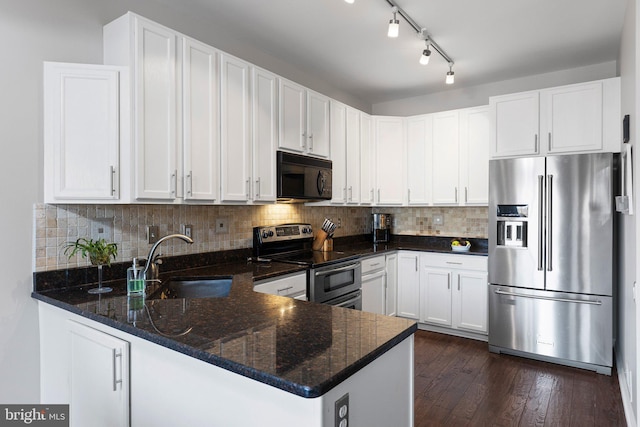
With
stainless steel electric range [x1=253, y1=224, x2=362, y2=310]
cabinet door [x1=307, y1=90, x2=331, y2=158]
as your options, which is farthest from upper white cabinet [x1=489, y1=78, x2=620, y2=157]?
stainless steel electric range [x1=253, y1=224, x2=362, y2=310]

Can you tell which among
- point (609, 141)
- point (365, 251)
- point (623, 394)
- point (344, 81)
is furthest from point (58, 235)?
point (609, 141)

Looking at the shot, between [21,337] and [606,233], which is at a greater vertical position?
[606,233]

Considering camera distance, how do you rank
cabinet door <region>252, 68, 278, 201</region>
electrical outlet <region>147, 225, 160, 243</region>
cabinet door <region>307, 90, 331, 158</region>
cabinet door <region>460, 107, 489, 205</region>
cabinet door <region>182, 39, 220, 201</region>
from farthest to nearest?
cabinet door <region>460, 107, 489, 205</region>
cabinet door <region>307, 90, 331, 158</region>
cabinet door <region>252, 68, 278, 201</region>
electrical outlet <region>147, 225, 160, 243</region>
cabinet door <region>182, 39, 220, 201</region>

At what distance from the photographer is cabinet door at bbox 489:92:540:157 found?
137 inches

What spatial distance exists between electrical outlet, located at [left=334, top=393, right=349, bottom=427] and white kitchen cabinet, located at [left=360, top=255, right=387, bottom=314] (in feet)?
8.47

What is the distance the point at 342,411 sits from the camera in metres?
1.07

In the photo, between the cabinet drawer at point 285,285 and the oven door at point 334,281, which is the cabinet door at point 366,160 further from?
the cabinet drawer at point 285,285

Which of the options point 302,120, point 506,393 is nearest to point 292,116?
point 302,120

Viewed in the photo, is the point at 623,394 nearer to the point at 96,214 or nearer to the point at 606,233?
the point at 606,233

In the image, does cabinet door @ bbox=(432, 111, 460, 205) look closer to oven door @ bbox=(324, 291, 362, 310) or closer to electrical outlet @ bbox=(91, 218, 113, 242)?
oven door @ bbox=(324, 291, 362, 310)

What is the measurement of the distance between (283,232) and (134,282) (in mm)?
1653

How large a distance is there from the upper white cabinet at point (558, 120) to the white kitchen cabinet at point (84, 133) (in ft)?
10.7

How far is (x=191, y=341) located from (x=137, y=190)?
1.17 metres

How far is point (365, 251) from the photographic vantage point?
387 centimetres
